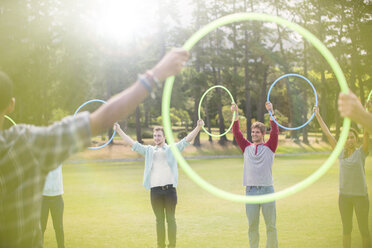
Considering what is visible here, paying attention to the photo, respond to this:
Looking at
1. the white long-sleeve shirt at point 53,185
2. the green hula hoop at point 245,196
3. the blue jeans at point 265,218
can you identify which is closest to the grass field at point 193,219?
the blue jeans at point 265,218

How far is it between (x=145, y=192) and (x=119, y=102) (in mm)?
14943

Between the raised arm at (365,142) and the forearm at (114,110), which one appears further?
the raised arm at (365,142)

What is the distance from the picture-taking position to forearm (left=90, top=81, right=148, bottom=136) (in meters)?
2.83

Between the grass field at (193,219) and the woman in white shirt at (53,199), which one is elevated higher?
the woman in white shirt at (53,199)

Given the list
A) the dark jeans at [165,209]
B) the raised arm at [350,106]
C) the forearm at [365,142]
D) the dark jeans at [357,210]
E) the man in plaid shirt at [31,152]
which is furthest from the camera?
the dark jeans at [165,209]

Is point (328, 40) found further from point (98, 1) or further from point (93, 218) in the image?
point (93, 218)

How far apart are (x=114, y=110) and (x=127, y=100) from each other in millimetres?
120

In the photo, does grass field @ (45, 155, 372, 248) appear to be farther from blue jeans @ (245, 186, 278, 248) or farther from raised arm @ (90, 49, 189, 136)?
raised arm @ (90, 49, 189, 136)

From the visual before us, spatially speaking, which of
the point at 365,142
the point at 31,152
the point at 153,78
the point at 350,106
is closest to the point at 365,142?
the point at 365,142

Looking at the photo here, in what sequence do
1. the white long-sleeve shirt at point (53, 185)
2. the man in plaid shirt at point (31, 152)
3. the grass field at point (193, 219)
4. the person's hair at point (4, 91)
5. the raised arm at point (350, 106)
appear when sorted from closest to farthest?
1. the man in plaid shirt at point (31, 152)
2. the person's hair at point (4, 91)
3. the raised arm at point (350, 106)
4. the white long-sleeve shirt at point (53, 185)
5. the grass field at point (193, 219)

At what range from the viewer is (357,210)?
7441mm

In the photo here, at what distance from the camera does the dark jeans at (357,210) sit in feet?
24.3

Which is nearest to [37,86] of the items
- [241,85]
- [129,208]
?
[241,85]

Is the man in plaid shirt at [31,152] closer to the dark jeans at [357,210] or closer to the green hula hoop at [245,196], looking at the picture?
the green hula hoop at [245,196]
